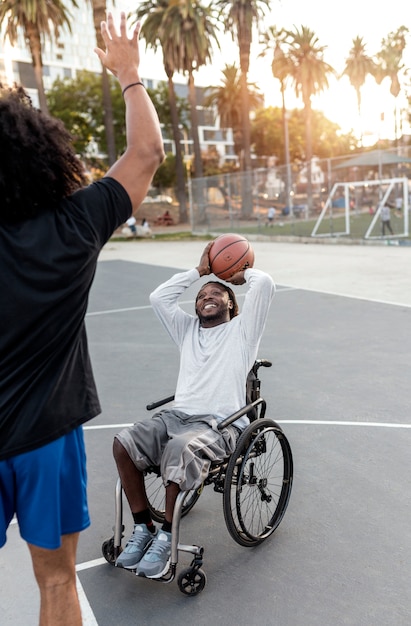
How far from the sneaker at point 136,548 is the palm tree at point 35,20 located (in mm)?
33953

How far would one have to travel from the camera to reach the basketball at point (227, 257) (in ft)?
11.8

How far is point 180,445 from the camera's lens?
2.97 meters

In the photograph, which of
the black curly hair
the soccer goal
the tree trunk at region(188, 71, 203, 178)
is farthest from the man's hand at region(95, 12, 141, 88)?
the tree trunk at region(188, 71, 203, 178)

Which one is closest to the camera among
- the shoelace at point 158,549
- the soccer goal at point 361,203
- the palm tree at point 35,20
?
the shoelace at point 158,549

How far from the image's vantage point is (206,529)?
11.7 feet

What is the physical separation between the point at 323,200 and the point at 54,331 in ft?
84.2

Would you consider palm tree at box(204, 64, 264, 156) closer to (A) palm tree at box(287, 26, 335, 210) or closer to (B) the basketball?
(A) palm tree at box(287, 26, 335, 210)

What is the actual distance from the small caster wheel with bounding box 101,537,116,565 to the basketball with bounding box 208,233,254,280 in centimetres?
150

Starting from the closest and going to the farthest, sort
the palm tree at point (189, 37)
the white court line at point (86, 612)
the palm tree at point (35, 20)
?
the white court line at point (86, 612) < the palm tree at point (35, 20) < the palm tree at point (189, 37)

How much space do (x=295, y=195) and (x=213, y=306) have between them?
25058 millimetres

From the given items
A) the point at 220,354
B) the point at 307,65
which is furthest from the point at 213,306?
the point at 307,65

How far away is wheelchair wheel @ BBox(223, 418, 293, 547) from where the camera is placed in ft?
10.1

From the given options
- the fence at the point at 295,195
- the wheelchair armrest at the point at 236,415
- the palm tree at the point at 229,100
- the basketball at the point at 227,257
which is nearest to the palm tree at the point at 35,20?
the fence at the point at 295,195

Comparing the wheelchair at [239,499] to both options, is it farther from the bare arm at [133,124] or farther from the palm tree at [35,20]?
the palm tree at [35,20]
